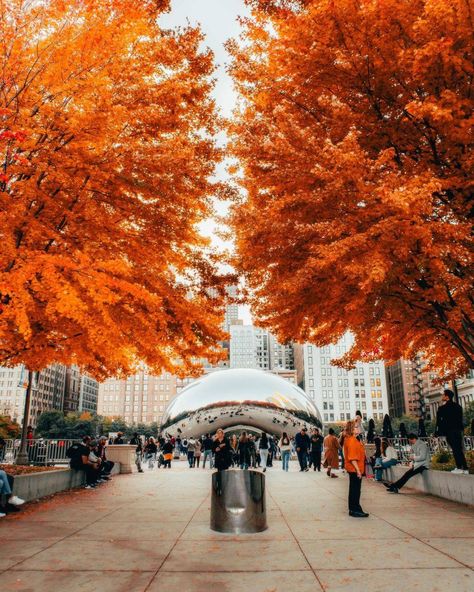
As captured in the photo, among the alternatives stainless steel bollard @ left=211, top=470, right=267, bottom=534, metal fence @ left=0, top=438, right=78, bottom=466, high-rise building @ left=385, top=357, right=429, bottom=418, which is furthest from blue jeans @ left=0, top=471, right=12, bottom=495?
high-rise building @ left=385, top=357, right=429, bottom=418

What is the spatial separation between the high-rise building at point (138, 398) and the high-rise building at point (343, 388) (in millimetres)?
63057

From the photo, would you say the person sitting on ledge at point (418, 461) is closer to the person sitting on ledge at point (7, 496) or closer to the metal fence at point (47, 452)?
the person sitting on ledge at point (7, 496)

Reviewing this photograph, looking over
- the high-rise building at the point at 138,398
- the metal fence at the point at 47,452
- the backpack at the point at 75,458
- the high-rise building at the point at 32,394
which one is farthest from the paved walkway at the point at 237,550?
the high-rise building at the point at 138,398

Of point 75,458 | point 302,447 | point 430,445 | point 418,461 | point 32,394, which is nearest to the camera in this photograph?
point 418,461

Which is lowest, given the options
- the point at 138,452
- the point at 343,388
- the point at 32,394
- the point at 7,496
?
the point at 138,452

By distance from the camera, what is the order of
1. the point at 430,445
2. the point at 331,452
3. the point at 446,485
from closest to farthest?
the point at 446,485
the point at 430,445
the point at 331,452

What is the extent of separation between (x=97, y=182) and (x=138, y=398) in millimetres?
182724

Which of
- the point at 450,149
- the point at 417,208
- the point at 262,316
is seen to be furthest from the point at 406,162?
the point at 262,316

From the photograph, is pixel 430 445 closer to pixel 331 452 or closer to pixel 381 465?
pixel 381 465

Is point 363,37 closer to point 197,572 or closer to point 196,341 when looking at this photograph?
point 196,341

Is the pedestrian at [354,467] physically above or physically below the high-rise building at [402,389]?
below

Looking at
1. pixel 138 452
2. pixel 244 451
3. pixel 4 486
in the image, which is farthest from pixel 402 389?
pixel 4 486

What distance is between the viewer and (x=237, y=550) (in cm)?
526

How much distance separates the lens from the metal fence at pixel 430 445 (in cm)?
1288
